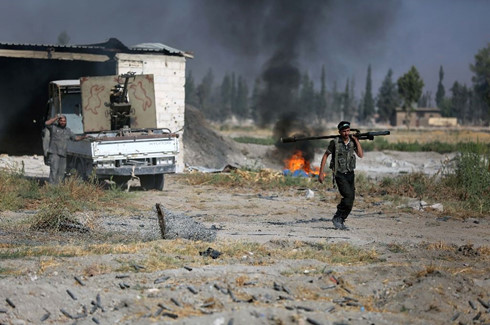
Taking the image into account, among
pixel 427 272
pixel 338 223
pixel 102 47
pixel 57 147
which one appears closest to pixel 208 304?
pixel 427 272

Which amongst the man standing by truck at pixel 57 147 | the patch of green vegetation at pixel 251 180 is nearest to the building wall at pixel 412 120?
the patch of green vegetation at pixel 251 180

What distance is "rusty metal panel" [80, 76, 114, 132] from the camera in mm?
17141

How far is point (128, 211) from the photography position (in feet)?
42.0

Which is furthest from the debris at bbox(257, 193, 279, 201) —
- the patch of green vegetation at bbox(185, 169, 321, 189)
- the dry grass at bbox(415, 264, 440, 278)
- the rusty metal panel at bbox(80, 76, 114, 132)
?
the dry grass at bbox(415, 264, 440, 278)

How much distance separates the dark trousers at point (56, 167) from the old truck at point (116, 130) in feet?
1.87

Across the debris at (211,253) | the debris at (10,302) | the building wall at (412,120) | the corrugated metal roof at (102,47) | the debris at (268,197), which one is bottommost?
the debris at (268,197)

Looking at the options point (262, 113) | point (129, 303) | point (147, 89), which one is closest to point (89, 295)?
point (129, 303)

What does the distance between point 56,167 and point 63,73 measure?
11.9m

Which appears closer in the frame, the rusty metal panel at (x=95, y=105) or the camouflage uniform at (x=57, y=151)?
the camouflage uniform at (x=57, y=151)

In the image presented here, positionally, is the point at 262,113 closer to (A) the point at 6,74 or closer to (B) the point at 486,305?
(A) the point at 6,74

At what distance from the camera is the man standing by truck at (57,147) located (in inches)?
611

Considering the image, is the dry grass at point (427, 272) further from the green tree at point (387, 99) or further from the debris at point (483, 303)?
the green tree at point (387, 99)

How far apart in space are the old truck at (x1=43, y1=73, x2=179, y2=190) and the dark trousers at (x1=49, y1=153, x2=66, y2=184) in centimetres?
57

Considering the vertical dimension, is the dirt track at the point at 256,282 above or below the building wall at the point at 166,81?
below
